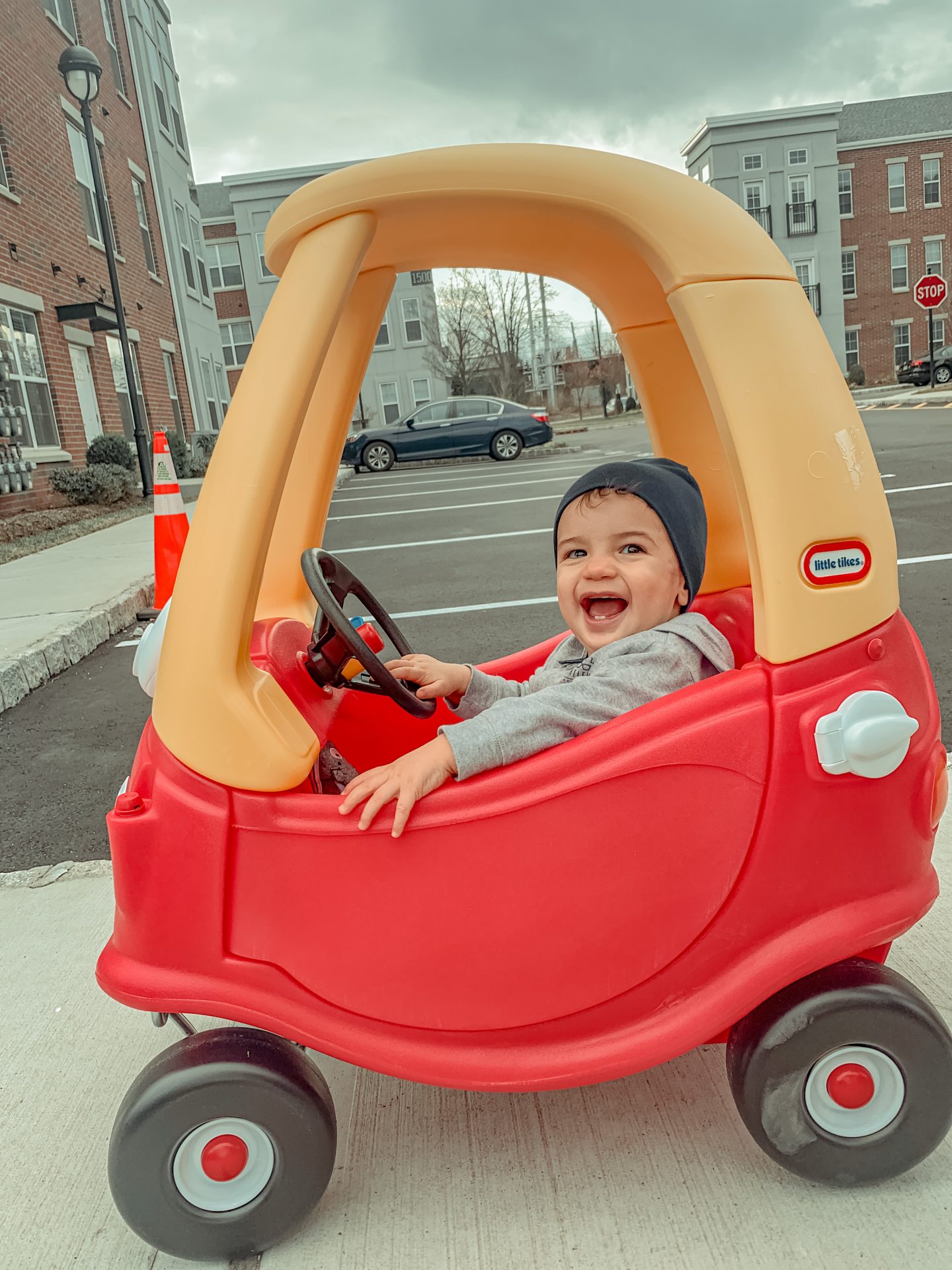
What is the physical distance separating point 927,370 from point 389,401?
1872cm

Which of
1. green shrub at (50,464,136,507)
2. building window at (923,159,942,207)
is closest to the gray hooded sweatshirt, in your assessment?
green shrub at (50,464,136,507)

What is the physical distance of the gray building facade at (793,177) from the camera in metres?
38.5

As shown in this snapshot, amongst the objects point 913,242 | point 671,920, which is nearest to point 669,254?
point 671,920

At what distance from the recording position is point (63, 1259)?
4.57ft

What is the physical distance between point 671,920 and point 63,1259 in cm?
103

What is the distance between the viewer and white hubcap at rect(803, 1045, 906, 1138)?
4.46 ft

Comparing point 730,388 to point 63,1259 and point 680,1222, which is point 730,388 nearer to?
point 680,1222

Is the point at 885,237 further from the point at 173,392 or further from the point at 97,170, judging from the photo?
the point at 97,170

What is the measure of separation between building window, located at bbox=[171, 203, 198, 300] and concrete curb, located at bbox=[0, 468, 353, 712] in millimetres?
16641

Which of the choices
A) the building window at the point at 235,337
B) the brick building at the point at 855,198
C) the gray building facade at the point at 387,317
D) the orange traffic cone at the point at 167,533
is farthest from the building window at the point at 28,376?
the brick building at the point at 855,198

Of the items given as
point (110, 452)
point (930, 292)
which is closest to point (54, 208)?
point (110, 452)

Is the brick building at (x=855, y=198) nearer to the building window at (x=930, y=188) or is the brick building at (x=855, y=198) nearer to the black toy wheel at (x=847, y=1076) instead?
the building window at (x=930, y=188)

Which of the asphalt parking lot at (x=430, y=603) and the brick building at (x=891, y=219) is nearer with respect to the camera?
the asphalt parking lot at (x=430, y=603)

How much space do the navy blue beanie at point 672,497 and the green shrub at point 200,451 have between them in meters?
16.1
